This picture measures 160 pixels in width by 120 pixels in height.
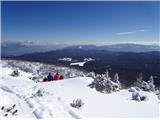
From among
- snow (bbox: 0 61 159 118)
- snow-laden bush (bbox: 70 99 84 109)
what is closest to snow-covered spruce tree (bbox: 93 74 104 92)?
snow (bbox: 0 61 159 118)

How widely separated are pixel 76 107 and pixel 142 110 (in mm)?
1781

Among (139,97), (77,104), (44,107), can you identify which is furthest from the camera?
(139,97)

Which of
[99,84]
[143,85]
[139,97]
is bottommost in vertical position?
[143,85]

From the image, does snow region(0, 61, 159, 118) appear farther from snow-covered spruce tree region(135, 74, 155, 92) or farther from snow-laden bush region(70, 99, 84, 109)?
snow-covered spruce tree region(135, 74, 155, 92)

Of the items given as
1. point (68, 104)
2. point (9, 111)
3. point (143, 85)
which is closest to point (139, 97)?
point (68, 104)

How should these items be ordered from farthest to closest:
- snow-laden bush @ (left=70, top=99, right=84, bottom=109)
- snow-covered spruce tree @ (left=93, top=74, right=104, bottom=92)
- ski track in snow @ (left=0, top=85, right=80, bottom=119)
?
snow-covered spruce tree @ (left=93, top=74, right=104, bottom=92), snow-laden bush @ (left=70, top=99, right=84, bottom=109), ski track in snow @ (left=0, top=85, right=80, bottom=119)

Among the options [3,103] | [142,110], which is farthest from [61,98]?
[142,110]

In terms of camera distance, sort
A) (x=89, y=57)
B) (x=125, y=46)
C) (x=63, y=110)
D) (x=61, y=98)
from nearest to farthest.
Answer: (x=63, y=110) < (x=61, y=98) < (x=89, y=57) < (x=125, y=46)

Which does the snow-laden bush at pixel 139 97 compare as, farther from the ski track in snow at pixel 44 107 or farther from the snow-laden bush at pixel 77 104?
the ski track in snow at pixel 44 107

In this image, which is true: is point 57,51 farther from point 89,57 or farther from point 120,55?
point 120,55

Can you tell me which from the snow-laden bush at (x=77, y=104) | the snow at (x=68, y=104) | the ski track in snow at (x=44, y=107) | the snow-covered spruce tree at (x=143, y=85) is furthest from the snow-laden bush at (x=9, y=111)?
the snow-covered spruce tree at (x=143, y=85)

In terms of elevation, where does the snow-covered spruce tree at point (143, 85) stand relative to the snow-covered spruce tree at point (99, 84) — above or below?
below

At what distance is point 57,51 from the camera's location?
116 metres

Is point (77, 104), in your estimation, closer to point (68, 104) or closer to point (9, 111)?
point (68, 104)
